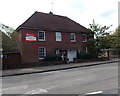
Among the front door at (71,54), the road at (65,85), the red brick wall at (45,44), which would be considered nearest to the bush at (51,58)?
the red brick wall at (45,44)

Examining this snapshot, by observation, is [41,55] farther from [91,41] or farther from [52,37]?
[91,41]

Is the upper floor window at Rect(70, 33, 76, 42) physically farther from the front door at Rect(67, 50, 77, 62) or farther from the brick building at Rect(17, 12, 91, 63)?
the front door at Rect(67, 50, 77, 62)

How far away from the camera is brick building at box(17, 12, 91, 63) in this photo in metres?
20.0

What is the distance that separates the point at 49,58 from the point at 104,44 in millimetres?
10605

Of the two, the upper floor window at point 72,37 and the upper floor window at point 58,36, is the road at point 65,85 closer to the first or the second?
the upper floor window at point 58,36

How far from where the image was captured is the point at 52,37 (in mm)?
22141

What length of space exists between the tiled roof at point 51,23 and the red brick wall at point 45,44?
99 cm

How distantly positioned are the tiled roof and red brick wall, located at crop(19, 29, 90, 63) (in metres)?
0.99

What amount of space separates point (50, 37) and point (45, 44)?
1.51 metres

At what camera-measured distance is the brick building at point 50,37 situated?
20.0 meters

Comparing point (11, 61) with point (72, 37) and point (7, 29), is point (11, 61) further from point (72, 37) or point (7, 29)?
point (72, 37)

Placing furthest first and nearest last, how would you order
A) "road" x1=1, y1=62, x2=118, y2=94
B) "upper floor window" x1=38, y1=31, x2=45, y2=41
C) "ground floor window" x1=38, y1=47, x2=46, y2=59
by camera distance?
"upper floor window" x1=38, y1=31, x2=45, y2=41
"ground floor window" x1=38, y1=47, x2=46, y2=59
"road" x1=1, y1=62, x2=118, y2=94

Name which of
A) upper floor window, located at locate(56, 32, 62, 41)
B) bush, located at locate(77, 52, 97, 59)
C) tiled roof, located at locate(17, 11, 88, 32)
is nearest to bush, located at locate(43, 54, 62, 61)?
upper floor window, located at locate(56, 32, 62, 41)

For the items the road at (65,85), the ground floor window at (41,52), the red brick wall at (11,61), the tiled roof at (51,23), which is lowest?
the road at (65,85)
